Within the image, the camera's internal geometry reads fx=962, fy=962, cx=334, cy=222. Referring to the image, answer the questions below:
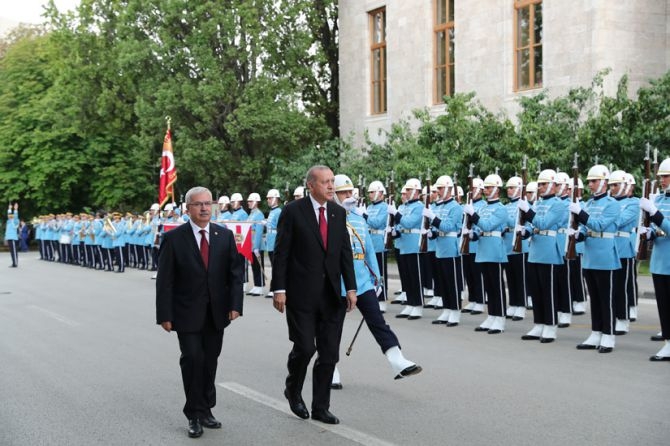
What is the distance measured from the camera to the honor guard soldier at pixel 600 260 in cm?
1101

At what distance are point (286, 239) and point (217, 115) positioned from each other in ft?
91.4

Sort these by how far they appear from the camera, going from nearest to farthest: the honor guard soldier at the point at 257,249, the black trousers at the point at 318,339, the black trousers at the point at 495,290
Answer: the black trousers at the point at 318,339, the black trousers at the point at 495,290, the honor guard soldier at the point at 257,249

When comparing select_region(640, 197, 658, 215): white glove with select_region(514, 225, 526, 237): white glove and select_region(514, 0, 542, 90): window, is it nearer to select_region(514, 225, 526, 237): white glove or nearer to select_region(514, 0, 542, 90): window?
select_region(514, 225, 526, 237): white glove

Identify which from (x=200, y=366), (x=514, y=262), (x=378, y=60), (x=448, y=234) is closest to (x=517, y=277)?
(x=514, y=262)

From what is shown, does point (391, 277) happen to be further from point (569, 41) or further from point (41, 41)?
point (41, 41)

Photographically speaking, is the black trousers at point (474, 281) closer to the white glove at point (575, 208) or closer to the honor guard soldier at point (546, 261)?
the honor guard soldier at point (546, 261)

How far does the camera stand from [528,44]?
A: 2902 cm

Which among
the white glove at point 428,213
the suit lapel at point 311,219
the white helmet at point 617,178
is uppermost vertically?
the white helmet at point 617,178

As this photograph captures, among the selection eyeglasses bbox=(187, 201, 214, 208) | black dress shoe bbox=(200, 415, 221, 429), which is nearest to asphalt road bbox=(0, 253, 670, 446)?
black dress shoe bbox=(200, 415, 221, 429)

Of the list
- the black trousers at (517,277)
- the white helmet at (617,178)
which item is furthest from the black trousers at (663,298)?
the black trousers at (517,277)

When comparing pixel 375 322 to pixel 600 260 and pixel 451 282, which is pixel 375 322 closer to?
pixel 600 260

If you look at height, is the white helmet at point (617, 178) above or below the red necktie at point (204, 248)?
above

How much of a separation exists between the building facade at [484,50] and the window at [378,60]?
1.5 inches

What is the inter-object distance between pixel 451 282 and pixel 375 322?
5.50 m
